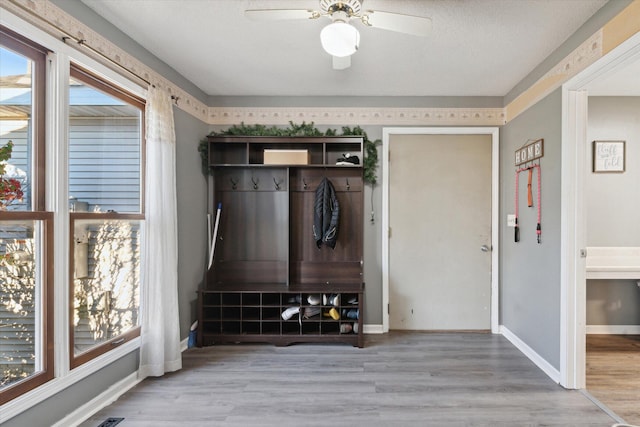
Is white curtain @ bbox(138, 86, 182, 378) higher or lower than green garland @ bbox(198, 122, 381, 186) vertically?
lower

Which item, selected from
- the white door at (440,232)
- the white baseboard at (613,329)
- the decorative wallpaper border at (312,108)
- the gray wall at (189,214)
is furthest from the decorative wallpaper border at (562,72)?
the gray wall at (189,214)

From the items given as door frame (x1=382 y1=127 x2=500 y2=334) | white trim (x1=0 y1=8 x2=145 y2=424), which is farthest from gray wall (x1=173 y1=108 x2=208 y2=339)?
door frame (x1=382 y1=127 x2=500 y2=334)

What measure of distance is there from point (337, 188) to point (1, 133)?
2639 millimetres

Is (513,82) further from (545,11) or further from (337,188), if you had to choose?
(337,188)

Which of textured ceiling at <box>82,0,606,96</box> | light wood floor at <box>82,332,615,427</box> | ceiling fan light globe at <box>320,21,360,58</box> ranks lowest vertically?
light wood floor at <box>82,332,615,427</box>

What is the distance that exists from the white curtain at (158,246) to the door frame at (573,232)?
119 inches

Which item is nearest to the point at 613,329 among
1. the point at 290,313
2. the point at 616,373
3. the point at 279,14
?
the point at 616,373

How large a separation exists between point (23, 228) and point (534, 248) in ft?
12.1

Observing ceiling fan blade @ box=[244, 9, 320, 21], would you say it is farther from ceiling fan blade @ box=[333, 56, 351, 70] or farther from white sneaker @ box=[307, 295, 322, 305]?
white sneaker @ box=[307, 295, 322, 305]

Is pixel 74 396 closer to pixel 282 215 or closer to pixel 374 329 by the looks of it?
pixel 282 215

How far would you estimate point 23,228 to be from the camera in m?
1.71

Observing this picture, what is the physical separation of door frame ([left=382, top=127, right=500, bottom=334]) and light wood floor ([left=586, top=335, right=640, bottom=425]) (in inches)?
34.5

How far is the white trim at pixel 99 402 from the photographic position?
6.32 ft

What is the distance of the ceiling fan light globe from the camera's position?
1.61m
